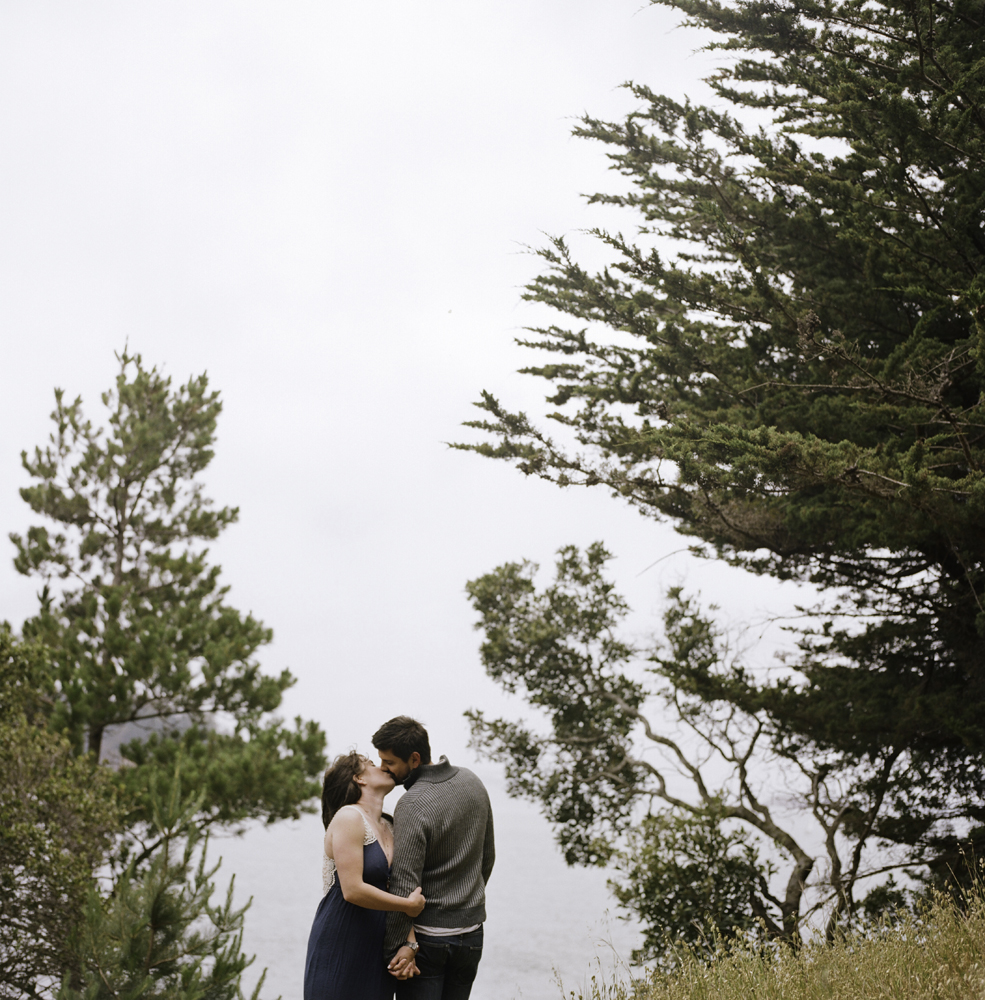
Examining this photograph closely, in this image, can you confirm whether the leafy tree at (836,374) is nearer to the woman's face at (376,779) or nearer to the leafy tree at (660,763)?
the leafy tree at (660,763)

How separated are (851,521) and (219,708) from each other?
11.4 m

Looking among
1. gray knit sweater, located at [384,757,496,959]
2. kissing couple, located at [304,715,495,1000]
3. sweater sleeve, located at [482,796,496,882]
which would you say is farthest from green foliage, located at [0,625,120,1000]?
gray knit sweater, located at [384,757,496,959]

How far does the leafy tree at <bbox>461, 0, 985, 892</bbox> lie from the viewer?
607 cm

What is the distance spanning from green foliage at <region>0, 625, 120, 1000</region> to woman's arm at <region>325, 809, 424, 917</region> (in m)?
8.44

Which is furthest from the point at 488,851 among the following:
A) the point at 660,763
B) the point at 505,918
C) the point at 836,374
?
the point at 505,918

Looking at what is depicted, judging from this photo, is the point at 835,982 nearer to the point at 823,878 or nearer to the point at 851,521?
the point at 851,521

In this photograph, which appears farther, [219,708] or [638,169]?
[219,708]

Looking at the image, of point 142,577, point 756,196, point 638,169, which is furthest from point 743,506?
point 142,577

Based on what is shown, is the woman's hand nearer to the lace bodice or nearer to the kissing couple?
the kissing couple

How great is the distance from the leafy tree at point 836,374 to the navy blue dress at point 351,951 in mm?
3505

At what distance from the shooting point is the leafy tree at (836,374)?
6066 millimetres

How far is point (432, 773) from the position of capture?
10.3ft

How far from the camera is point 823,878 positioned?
9914 millimetres

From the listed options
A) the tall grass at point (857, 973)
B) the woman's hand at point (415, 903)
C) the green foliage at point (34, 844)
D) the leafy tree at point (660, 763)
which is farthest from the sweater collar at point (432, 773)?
the green foliage at point (34, 844)
